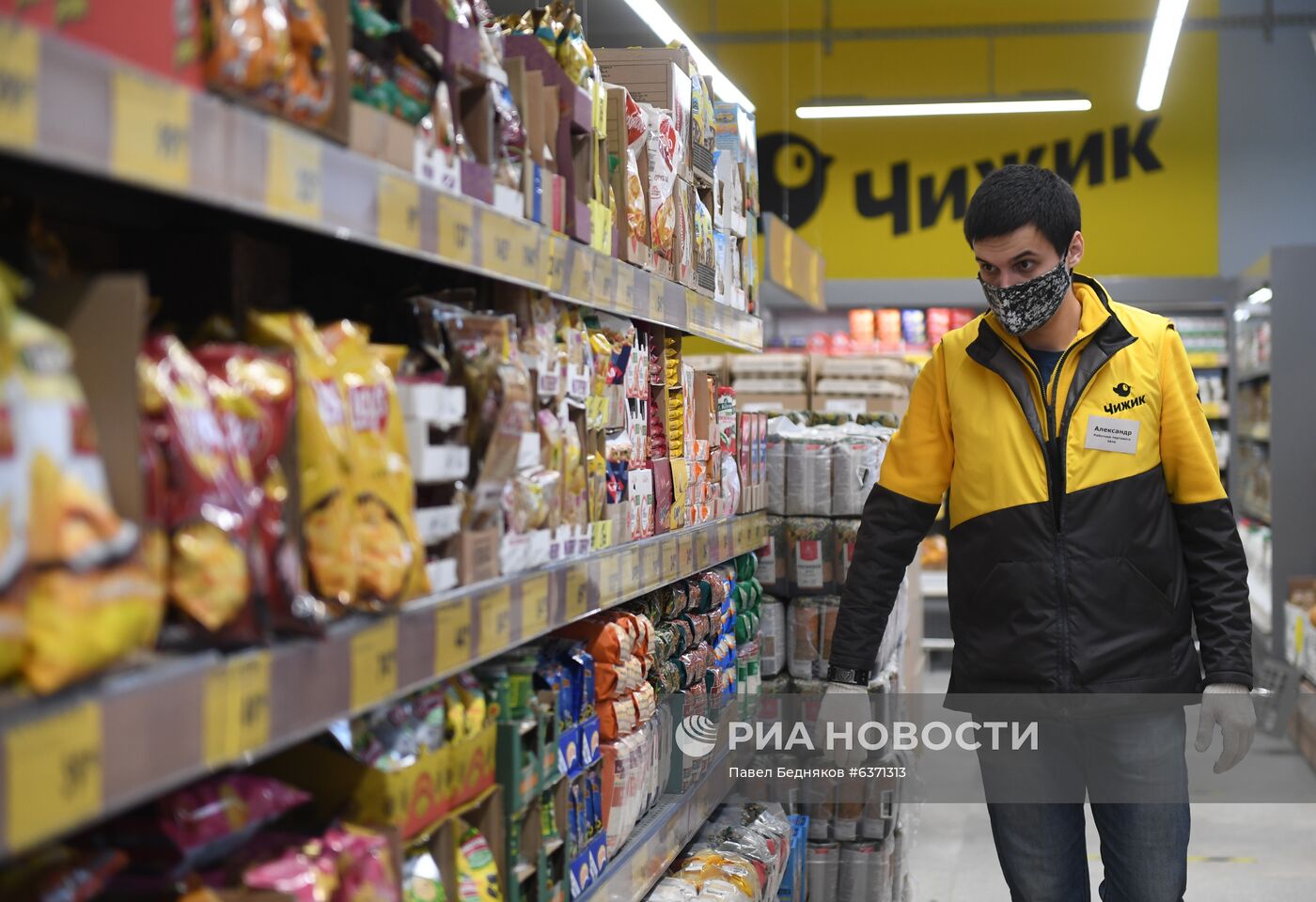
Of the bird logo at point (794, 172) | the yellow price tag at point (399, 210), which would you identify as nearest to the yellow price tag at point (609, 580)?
the yellow price tag at point (399, 210)

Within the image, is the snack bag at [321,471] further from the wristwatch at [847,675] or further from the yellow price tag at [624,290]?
the wristwatch at [847,675]

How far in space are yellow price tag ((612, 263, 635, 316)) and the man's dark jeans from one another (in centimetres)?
114

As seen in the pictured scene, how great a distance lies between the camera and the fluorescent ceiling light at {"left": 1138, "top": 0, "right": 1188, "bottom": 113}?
6619mm

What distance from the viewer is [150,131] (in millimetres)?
854

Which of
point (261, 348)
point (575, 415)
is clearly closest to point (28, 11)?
point (261, 348)

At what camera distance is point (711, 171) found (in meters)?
2.71

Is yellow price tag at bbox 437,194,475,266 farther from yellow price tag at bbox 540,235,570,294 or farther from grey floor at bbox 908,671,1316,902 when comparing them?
grey floor at bbox 908,671,1316,902

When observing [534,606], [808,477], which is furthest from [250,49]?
[808,477]

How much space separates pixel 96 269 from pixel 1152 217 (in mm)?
11975

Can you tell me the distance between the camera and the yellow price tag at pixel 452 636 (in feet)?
4.28

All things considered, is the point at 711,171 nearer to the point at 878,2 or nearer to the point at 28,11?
the point at 28,11

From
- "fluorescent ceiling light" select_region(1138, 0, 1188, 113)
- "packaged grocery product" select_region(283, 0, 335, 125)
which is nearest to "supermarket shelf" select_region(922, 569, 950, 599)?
"fluorescent ceiling light" select_region(1138, 0, 1188, 113)

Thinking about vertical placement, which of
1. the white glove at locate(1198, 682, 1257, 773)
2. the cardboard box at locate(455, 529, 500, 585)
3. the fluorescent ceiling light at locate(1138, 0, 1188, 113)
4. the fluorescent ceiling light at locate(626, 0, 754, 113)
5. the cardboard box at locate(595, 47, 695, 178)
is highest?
the fluorescent ceiling light at locate(1138, 0, 1188, 113)

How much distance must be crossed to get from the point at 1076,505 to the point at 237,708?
177 cm
